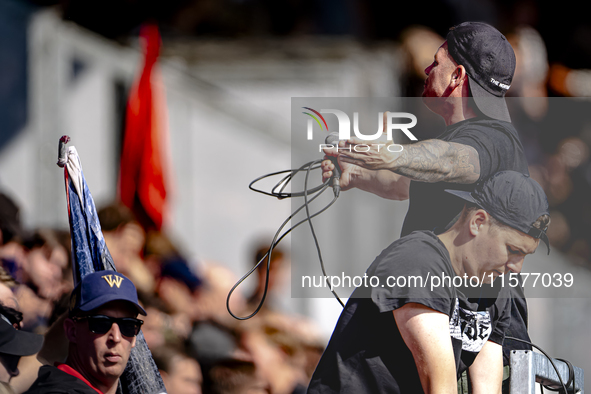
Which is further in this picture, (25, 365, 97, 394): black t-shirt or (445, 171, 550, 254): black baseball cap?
(445, 171, 550, 254): black baseball cap

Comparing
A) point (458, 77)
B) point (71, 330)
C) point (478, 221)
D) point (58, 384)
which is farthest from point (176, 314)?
point (458, 77)

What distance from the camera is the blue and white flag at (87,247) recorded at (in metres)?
2.29

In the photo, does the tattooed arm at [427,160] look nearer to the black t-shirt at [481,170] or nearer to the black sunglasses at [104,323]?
the black t-shirt at [481,170]

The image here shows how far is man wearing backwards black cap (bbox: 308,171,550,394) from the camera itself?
2.33m

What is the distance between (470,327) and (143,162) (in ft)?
13.7

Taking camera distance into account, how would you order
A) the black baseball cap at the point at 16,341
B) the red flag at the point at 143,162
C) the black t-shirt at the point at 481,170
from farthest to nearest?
the red flag at the point at 143,162 < the black t-shirt at the point at 481,170 < the black baseball cap at the point at 16,341

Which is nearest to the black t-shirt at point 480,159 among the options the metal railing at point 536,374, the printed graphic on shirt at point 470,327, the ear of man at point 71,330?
the printed graphic on shirt at point 470,327

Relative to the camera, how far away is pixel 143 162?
239 inches

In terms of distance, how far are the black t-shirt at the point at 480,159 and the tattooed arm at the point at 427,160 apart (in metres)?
0.03

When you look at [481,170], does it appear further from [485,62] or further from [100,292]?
[100,292]

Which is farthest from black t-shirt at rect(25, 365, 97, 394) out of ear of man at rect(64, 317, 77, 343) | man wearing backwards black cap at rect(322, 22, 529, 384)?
man wearing backwards black cap at rect(322, 22, 529, 384)

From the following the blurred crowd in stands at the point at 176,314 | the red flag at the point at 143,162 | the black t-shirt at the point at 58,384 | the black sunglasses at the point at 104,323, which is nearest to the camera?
the black t-shirt at the point at 58,384

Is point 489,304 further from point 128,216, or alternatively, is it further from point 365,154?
point 128,216

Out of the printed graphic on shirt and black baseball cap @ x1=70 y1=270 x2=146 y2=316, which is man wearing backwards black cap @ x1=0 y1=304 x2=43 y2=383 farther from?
the printed graphic on shirt
